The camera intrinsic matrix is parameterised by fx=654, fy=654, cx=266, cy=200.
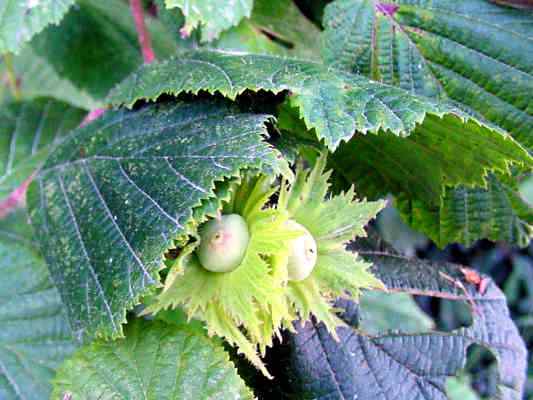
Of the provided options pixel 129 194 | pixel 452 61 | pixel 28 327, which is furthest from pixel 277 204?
pixel 28 327

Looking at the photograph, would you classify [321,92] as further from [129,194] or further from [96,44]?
[96,44]

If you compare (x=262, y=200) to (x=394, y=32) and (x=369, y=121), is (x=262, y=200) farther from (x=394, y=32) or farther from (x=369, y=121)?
(x=394, y=32)

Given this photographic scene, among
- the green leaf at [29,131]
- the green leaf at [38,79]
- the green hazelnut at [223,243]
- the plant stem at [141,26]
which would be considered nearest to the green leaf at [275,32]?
the plant stem at [141,26]

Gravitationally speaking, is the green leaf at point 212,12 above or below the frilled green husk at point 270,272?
above

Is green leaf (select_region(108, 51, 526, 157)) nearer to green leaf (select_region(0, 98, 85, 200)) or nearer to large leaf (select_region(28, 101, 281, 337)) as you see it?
large leaf (select_region(28, 101, 281, 337))

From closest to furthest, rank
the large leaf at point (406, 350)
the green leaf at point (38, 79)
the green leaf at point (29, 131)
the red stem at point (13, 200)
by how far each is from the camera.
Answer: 1. the large leaf at point (406, 350)
2. the red stem at point (13, 200)
3. the green leaf at point (29, 131)
4. the green leaf at point (38, 79)

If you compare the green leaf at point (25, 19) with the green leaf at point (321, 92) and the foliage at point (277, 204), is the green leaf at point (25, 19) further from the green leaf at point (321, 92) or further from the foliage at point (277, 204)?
the green leaf at point (321, 92)

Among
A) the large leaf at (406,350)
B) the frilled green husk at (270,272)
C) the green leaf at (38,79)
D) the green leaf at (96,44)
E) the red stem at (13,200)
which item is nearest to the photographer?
the frilled green husk at (270,272)

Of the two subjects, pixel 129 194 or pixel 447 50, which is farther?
pixel 447 50

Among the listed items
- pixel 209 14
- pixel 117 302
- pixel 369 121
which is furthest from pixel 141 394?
pixel 209 14
